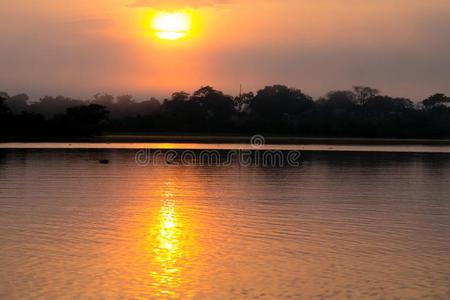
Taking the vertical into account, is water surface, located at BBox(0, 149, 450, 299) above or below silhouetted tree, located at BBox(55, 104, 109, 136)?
below

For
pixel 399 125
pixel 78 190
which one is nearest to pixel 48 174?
pixel 78 190

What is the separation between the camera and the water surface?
12953 millimetres

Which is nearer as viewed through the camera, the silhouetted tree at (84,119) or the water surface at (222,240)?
the water surface at (222,240)

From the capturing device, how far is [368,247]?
16859 mm

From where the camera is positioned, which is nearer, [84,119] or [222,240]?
[222,240]

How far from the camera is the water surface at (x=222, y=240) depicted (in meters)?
13.0

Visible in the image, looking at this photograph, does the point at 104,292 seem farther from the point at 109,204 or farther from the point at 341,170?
the point at 341,170

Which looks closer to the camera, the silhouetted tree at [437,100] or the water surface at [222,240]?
the water surface at [222,240]

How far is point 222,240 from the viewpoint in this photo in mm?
17625

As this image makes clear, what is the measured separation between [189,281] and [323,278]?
2.58 metres

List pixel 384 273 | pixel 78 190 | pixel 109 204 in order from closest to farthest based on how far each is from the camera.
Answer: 1. pixel 384 273
2. pixel 109 204
3. pixel 78 190

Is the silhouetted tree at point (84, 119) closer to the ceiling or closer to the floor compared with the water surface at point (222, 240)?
closer to the ceiling

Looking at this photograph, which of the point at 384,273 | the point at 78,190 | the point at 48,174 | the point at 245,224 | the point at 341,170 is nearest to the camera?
the point at 384,273

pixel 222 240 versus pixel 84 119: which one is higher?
pixel 84 119
